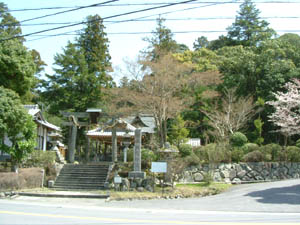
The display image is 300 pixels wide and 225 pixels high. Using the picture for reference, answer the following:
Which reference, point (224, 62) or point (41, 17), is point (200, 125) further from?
point (41, 17)

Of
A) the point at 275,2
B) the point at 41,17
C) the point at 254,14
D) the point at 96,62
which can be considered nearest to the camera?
the point at 275,2

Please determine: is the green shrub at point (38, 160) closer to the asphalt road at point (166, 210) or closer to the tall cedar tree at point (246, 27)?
the asphalt road at point (166, 210)

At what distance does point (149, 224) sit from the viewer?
28.9 feet

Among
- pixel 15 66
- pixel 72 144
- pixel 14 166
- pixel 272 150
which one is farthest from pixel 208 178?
pixel 15 66

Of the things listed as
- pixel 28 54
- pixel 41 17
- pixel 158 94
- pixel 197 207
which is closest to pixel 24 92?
pixel 28 54

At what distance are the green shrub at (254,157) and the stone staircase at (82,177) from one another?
33.6 ft

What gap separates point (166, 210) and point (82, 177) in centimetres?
926

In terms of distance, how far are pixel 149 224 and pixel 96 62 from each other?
30863 mm

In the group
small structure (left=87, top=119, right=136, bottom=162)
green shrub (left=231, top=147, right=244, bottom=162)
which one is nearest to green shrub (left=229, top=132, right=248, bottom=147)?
green shrub (left=231, top=147, right=244, bottom=162)

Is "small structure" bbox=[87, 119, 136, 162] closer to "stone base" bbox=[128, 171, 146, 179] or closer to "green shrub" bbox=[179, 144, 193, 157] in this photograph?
"stone base" bbox=[128, 171, 146, 179]

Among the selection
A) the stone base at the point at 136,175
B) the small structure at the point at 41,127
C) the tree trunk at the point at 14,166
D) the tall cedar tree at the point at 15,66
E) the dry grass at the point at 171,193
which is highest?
the tall cedar tree at the point at 15,66

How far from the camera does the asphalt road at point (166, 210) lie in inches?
372

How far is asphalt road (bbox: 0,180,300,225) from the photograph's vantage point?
9461 mm

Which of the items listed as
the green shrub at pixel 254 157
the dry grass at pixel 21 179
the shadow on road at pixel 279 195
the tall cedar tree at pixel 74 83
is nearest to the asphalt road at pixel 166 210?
the shadow on road at pixel 279 195
